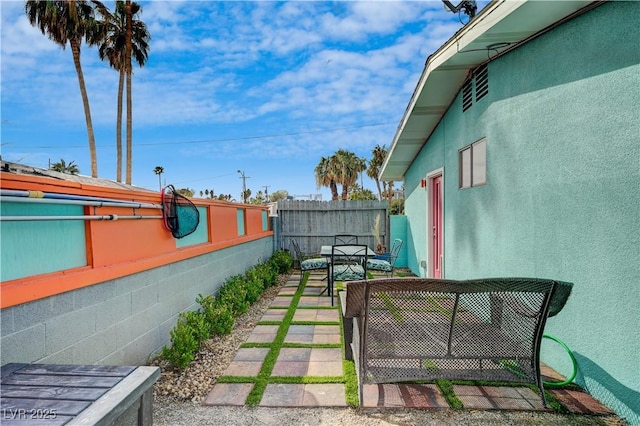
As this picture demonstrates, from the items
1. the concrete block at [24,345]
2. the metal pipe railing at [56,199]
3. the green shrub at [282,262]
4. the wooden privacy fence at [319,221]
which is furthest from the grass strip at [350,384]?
the wooden privacy fence at [319,221]

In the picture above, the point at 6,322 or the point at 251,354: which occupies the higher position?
the point at 6,322

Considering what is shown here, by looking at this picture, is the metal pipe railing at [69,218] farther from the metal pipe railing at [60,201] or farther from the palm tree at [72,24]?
the palm tree at [72,24]

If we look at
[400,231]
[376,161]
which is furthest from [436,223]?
[376,161]

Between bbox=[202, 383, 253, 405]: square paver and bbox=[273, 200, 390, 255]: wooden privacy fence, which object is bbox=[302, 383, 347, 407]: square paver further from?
bbox=[273, 200, 390, 255]: wooden privacy fence

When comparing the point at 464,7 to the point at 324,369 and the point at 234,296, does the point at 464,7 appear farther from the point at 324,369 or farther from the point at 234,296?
the point at 234,296

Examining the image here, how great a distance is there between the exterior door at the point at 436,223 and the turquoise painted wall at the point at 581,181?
2168 millimetres

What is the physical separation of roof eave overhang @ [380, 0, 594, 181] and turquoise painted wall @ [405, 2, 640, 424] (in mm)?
151

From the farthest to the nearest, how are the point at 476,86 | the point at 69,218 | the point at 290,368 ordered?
1. the point at 476,86
2. the point at 290,368
3. the point at 69,218

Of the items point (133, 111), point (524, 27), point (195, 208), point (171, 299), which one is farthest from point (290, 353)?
point (133, 111)

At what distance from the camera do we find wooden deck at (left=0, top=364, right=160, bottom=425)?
1198 millimetres

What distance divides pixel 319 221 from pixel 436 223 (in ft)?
12.4

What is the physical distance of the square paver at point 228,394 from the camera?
7.95 ft

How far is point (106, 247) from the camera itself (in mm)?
2396

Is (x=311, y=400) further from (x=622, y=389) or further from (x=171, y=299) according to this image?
(x=622, y=389)
